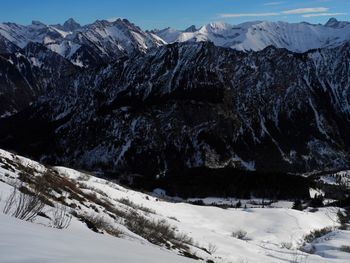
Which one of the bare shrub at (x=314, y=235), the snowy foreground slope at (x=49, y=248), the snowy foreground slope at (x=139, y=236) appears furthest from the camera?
the bare shrub at (x=314, y=235)

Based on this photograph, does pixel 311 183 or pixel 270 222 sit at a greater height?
pixel 311 183

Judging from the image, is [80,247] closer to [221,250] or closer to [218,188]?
[221,250]

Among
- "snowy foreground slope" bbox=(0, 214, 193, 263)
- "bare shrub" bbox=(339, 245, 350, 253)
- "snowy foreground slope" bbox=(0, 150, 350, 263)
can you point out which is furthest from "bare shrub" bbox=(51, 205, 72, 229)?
"bare shrub" bbox=(339, 245, 350, 253)

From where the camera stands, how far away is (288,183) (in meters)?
188

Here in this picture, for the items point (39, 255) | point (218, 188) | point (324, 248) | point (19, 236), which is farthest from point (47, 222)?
point (218, 188)

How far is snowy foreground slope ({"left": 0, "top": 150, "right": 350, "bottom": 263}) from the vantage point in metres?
8.10

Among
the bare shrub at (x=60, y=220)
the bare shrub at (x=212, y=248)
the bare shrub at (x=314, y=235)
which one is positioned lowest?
the bare shrub at (x=212, y=248)

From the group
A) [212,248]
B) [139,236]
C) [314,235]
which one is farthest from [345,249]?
[314,235]

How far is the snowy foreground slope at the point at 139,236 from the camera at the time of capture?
319 inches

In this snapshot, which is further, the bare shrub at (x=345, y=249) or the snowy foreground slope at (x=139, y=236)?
the bare shrub at (x=345, y=249)

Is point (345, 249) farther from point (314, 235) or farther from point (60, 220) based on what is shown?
point (314, 235)

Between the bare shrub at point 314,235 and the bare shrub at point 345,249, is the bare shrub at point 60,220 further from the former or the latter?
the bare shrub at point 314,235

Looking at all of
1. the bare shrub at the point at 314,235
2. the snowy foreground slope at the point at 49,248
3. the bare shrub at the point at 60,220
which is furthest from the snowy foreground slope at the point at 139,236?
the bare shrub at the point at 314,235

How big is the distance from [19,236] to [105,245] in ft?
6.15
